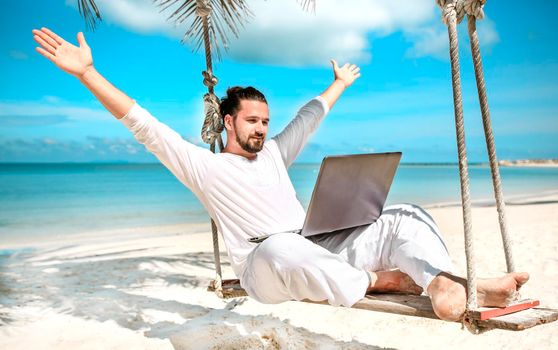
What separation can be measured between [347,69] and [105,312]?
2714 mm

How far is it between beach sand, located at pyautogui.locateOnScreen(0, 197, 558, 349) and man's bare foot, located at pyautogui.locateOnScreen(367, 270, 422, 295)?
118 cm

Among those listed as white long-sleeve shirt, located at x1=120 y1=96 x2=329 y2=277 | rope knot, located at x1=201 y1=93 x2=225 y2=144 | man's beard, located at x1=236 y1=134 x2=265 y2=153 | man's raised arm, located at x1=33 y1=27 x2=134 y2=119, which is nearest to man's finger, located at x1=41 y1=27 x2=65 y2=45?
man's raised arm, located at x1=33 y1=27 x2=134 y2=119

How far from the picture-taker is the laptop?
90.4 inches

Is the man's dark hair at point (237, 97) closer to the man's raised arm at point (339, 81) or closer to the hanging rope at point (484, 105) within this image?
the man's raised arm at point (339, 81)

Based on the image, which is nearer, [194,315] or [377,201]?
[377,201]

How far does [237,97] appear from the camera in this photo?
291cm

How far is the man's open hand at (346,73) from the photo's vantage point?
3.38 metres

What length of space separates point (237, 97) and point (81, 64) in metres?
0.88

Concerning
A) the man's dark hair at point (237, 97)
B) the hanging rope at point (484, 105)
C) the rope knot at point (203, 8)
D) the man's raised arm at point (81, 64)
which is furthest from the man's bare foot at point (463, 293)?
the rope knot at point (203, 8)

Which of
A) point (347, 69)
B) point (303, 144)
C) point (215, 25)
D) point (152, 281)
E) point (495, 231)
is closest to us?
point (303, 144)

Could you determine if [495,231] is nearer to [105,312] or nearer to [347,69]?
[347,69]

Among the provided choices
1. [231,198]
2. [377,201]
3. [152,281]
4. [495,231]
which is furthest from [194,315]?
[495,231]

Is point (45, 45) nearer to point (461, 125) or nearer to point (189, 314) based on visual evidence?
point (461, 125)

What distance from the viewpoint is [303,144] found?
3.20 meters
